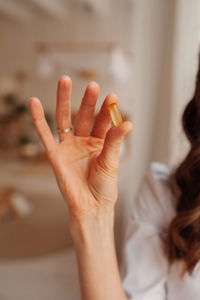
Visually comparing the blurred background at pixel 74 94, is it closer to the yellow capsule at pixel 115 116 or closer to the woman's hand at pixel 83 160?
the woman's hand at pixel 83 160

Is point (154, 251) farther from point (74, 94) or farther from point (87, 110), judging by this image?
point (74, 94)

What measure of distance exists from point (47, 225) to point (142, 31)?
4.52 feet

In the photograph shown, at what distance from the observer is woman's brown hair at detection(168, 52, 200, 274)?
76 cm

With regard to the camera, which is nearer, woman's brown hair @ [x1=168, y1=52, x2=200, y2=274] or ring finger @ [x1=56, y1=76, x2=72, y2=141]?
ring finger @ [x1=56, y1=76, x2=72, y2=141]

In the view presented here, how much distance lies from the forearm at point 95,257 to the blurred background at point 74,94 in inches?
14.8

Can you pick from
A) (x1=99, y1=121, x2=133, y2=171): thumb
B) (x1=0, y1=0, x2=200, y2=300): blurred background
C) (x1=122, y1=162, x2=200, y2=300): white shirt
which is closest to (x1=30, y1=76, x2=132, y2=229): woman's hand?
(x1=99, y1=121, x2=133, y2=171): thumb

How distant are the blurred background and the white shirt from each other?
272 millimetres

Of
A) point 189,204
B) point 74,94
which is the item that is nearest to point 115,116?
point 189,204

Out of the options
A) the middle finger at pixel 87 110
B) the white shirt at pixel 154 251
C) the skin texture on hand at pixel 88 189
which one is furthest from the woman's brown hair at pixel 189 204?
the middle finger at pixel 87 110

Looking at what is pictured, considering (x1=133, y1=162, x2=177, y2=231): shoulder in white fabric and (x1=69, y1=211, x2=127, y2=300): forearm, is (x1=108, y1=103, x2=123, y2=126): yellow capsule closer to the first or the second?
(x1=69, y1=211, x2=127, y2=300): forearm

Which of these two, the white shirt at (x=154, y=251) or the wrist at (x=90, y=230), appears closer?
the wrist at (x=90, y=230)

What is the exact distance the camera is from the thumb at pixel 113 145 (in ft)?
A: 1.55

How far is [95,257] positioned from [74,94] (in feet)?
12.0

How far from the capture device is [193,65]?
1076 millimetres
